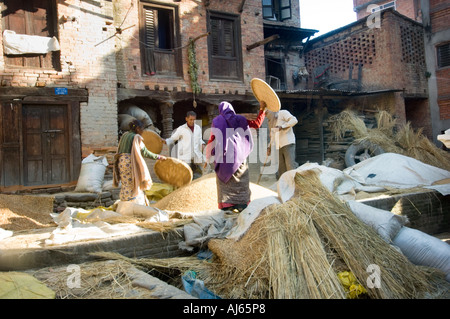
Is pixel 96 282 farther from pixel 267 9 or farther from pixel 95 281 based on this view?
→ pixel 267 9

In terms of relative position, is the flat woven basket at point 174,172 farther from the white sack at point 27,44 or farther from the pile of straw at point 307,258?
the white sack at point 27,44

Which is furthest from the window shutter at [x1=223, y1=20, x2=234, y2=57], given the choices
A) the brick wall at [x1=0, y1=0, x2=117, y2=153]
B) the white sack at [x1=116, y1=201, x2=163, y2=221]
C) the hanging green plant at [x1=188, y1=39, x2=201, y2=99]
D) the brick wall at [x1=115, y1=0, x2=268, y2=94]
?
the white sack at [x1=116, y1=201, x2=163, y2=221]

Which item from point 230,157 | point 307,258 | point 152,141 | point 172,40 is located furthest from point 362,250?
point 172,40

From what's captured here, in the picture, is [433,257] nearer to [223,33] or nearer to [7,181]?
[7,181]

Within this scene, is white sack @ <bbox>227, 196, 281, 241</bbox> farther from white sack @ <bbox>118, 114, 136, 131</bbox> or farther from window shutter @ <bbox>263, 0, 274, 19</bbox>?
window shutter @ <bbox>263, 0, 274, 19</bbox>

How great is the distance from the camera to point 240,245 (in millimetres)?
3250

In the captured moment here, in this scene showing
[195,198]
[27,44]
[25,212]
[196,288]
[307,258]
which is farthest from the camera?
[27,44]

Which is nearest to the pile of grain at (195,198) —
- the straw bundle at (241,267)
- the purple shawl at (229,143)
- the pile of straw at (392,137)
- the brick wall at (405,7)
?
the purple shawl at (229,143)

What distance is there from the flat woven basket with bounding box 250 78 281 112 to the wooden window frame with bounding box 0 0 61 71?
5.22 meters

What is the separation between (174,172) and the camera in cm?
618

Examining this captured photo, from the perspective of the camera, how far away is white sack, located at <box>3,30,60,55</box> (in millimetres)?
8039

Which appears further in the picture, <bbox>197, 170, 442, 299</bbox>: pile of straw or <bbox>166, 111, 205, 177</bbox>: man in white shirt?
<bbox>166, 111, 205, 177</bbox>: man in white shirt

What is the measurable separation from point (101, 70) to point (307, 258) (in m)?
7.51
